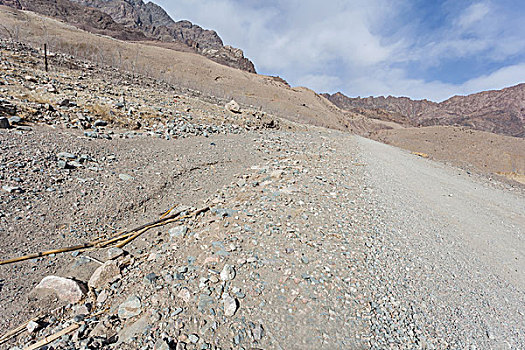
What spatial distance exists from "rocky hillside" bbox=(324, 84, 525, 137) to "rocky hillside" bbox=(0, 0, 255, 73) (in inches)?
1961

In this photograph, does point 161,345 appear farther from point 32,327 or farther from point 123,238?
point 123,238

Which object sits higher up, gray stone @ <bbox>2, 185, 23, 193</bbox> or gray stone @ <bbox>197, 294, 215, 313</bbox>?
gray stone @ <bbox>197, 294, 215, 313</bbox>

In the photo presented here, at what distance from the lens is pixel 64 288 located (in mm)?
2342

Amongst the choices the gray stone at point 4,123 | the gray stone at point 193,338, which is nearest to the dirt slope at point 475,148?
the gray stone at point 193,338

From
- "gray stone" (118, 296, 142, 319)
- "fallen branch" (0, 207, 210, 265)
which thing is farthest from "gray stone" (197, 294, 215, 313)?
"fallen branch" (0, 207, 210, 265)

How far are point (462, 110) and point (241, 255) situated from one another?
136261 millimetres

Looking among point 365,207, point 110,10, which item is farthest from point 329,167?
point 110,10

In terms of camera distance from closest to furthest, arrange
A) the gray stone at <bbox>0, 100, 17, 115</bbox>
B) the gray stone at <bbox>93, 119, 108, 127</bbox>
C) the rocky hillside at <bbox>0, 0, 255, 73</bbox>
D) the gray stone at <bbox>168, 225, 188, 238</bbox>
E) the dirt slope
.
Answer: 1. the gray stone at <bbox>168, 225, 188, 238</bbox>
2. the gray stone at <bbox>0, 100, 17, 115</bbox>
3. the gray stone at <bbox>93, 119, 108, 127</bbox>
4. the dirt slope
5. the rocky hillside at <bbox>0, 0, 255, 73</bbox>

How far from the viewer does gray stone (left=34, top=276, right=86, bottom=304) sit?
231 cm

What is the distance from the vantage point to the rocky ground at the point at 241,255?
1885mm

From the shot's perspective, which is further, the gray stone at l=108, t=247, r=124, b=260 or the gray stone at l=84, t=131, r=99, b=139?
the gray stone at l=84, t=131, r=99, b=139

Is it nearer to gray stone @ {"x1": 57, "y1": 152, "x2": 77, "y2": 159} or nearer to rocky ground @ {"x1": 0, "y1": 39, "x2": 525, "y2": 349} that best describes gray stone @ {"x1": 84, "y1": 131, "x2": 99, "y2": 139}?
rocky ground @ {"x1": 0, "y1": 39, "x2": 525, "y2": 349}

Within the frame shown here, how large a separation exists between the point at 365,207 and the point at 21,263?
433 cm

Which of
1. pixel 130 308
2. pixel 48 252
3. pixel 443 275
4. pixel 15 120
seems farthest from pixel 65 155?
pixel 443 275
